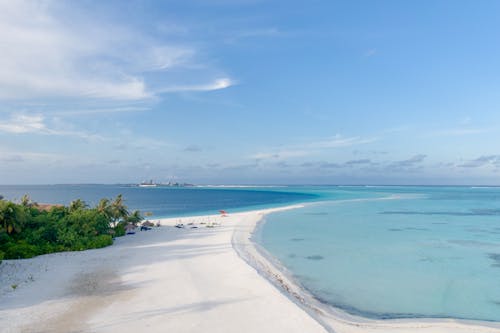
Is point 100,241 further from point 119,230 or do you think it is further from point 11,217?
point 119,230

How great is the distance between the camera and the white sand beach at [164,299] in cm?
1442

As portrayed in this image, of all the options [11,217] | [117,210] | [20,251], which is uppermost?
[11,217]

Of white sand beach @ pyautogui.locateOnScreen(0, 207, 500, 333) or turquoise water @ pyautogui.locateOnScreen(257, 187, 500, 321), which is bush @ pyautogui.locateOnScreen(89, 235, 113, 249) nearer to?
white sand beach @ pyautogui.locateOnScreen(0, 207, 500, 333)

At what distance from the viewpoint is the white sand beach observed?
47.3ft

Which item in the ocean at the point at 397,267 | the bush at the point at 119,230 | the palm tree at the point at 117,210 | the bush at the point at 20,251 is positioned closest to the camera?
the ocean at the point at 397,267

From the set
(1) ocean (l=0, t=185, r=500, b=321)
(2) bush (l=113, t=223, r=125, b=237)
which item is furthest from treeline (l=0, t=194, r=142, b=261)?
(1) ocean (l=0, t=185, r=500, b=321)

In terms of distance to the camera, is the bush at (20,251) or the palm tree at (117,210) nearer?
the bush at (20,251)

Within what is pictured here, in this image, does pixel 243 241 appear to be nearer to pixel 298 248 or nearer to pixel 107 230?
pixel 298 248

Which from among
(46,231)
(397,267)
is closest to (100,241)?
(46,231)

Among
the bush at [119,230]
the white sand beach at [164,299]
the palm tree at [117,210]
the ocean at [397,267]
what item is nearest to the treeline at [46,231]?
the bush at [119,230]

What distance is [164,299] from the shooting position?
1736 centimetres

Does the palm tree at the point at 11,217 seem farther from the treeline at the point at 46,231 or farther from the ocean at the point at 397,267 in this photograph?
the ocean at the point at 397,267

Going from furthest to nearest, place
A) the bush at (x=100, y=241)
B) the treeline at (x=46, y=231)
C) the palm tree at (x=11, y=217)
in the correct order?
the bush at (x=100, y=241), the palm tree at (x=11, y=217), the treeline at (x=46, y=231)

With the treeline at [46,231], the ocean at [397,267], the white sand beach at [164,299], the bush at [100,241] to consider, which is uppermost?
the treeline at [46,231]
